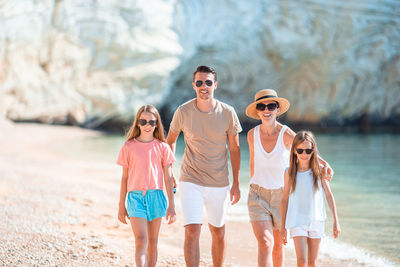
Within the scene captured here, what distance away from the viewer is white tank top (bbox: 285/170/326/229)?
2.81 metres

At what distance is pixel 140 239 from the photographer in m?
2.87

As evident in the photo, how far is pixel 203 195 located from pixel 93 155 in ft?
34.1

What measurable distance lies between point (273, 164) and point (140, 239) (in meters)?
1.11

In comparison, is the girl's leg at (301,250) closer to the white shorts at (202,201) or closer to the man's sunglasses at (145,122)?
the white shorts at (202,201)

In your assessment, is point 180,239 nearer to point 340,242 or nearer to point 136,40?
point 340,242

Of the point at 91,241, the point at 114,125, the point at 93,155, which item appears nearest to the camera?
the point at 91,241

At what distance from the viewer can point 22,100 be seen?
62.7ft

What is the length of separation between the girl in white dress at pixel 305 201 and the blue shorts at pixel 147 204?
33.9 inches

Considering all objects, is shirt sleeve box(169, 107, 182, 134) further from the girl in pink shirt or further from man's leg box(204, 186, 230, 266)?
man's leg box(204, 186, 230, 266)

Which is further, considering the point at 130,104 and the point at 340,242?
the point at 130,104

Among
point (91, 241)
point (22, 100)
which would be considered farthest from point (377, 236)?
point (22, 100)

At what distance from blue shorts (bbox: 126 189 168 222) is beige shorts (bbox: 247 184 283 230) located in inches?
26.1

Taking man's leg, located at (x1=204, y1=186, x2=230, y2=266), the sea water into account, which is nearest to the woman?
man's leg, located at (x1=204, y1=186, x2=230, y2=266)

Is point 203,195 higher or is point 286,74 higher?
point 286,74
